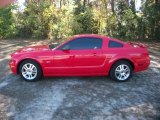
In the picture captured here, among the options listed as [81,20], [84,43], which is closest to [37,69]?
[84,43]

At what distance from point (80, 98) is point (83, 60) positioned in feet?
5.27

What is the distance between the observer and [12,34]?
1797 cm

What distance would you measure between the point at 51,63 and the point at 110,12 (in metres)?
9.86

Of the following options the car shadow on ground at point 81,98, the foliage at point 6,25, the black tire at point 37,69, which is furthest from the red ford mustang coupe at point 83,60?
the foliage at point 6,25

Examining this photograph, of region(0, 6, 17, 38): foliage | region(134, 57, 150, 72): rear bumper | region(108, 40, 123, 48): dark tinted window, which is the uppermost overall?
region(0, 6, 17, 38): foliage

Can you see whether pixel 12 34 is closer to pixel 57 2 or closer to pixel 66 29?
pixel 66 29

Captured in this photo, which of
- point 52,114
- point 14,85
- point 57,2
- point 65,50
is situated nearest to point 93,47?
point 65,50

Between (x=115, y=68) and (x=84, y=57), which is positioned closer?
(x=84, y=57)

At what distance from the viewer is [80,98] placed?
25.4 ft

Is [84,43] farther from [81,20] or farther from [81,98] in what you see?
[81,20]

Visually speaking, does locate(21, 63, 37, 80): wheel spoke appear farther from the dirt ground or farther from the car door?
the car door

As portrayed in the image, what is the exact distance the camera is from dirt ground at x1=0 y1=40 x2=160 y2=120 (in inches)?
267

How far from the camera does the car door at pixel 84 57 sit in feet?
29.7

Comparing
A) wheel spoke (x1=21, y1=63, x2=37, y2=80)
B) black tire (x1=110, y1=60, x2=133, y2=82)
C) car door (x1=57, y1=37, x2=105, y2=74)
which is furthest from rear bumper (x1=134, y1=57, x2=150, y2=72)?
wheel spoke (x1=21, y1=63, x2=37, y2=80)
